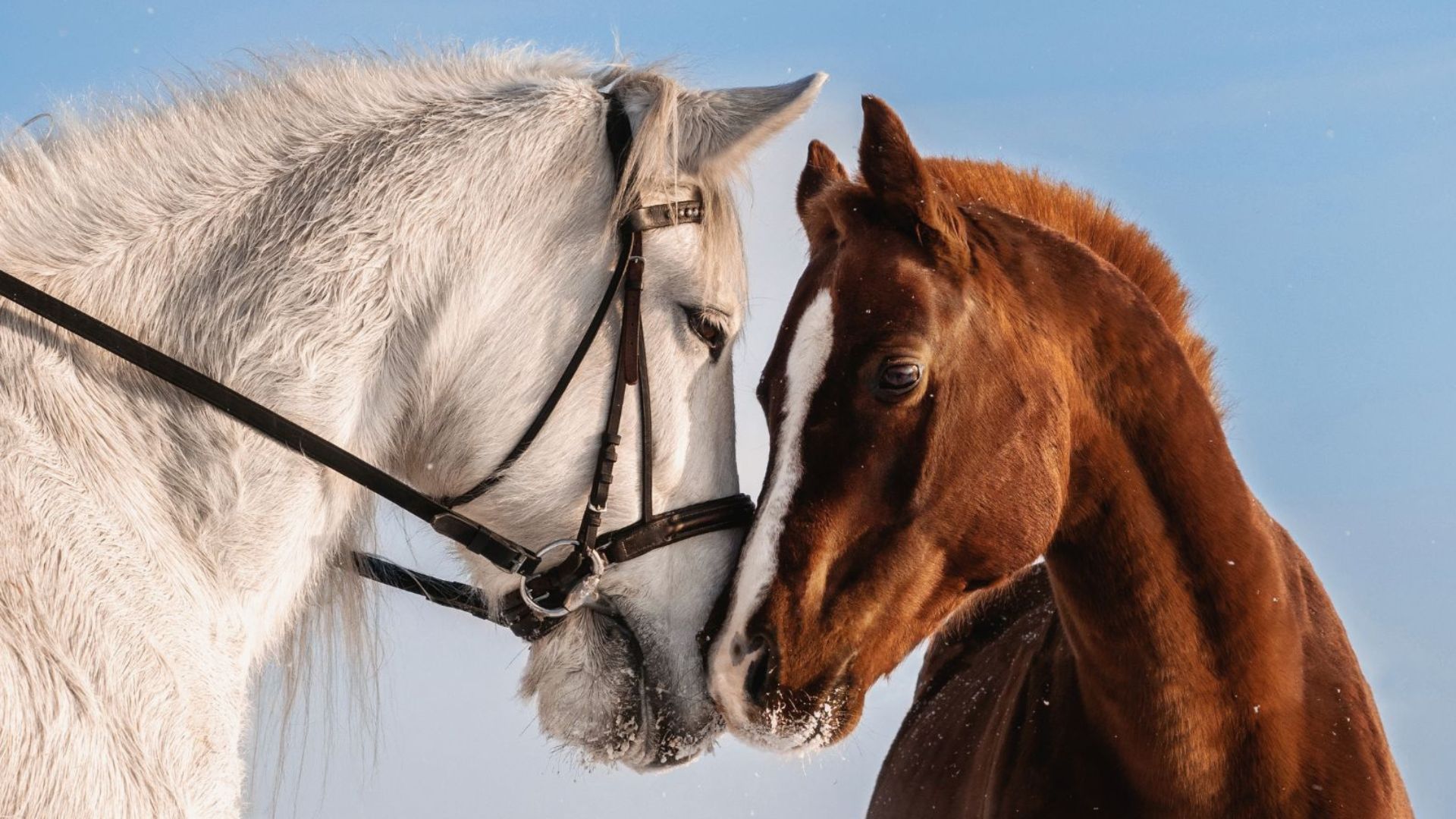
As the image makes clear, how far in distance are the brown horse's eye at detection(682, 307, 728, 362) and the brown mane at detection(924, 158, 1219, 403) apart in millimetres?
685

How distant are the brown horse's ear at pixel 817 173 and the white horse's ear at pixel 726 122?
0.53 meters

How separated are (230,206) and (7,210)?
403 millimetres

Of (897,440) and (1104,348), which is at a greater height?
(1104,348)

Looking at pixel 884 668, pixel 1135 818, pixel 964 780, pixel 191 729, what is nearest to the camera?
pixel 191 729

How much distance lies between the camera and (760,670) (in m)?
2.74

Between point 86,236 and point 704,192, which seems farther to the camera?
point 704,192

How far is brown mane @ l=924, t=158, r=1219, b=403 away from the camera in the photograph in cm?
311

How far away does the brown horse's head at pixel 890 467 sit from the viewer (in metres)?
2.73

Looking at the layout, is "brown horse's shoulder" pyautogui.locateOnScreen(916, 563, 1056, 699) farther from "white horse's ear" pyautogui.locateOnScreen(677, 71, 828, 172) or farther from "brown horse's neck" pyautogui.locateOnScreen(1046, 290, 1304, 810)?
"white horse's ear" pyautogui.locateOnScreen(677, 71, 828, 172)

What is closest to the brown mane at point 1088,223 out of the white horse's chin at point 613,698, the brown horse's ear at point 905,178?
the brown horse's ear at point 905,178

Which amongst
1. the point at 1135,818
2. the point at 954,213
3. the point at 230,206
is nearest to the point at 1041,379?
the point at 954,213

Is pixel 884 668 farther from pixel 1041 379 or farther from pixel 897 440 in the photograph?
pixel 1041 379

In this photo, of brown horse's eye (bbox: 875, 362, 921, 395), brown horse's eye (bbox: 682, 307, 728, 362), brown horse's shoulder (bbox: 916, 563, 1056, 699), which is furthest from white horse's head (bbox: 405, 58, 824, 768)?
brown horse's shoulder (bbox: 916, 563, 1056, 699)

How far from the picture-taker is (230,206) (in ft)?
8.25
